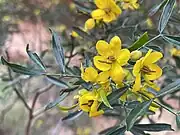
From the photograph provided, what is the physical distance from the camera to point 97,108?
0.63 metres

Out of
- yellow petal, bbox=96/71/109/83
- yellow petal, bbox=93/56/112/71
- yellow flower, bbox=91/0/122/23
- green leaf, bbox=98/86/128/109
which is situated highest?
yellow flower, bbox=91/0/122/23

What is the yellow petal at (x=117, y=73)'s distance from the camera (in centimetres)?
60

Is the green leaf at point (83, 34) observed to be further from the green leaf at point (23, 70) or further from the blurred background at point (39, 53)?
the blurred background at point (39, 53)

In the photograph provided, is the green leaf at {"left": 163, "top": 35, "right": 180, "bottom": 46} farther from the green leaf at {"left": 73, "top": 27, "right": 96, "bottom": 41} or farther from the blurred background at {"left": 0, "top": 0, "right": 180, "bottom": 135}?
the blurred background at {"left": 0, "top": 0, "right": 180, "bottom": 135}

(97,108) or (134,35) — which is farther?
(134,35)

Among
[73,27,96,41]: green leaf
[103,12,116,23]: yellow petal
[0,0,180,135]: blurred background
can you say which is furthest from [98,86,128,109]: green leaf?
[0,0,180,135]: blurred background

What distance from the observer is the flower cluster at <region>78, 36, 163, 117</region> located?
23.8 inches

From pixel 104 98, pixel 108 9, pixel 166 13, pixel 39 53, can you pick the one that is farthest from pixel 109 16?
pixel 39 53

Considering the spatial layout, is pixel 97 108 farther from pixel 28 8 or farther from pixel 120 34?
pixel 28 8

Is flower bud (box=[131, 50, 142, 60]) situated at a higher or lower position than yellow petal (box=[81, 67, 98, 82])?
higher

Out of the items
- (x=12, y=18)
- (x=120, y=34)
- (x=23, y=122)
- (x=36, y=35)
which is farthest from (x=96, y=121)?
(x=120, y=34)

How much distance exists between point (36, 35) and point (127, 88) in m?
1.55

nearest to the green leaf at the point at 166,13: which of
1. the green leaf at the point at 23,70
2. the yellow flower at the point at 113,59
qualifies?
the yellow flower at the point at 113,59

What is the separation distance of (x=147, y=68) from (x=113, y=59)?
53mm
